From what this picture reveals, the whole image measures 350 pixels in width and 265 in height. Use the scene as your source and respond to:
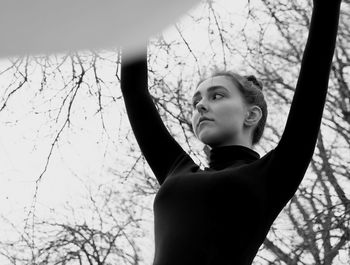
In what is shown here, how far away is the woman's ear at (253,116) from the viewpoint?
65.9 inches

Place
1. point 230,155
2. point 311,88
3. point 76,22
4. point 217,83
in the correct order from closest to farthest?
point 76,22
point 311,88
point 230,155
point 217,83

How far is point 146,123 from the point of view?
1721 millimetres

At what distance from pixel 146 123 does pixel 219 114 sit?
202mm

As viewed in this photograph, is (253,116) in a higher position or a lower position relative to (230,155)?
higher

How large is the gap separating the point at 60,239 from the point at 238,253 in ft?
14.0

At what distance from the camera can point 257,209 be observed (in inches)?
56.1

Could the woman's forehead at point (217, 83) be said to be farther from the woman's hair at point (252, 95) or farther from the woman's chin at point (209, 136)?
the woman's chin at point (209, 136)

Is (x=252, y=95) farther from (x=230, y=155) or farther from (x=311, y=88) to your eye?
(x=311, y=88)

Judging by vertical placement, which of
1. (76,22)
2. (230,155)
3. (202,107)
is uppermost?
(202,107)

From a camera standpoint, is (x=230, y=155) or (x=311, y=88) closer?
(x=311, y=88)

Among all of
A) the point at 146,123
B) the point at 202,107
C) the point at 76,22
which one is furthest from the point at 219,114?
the point at 76,22

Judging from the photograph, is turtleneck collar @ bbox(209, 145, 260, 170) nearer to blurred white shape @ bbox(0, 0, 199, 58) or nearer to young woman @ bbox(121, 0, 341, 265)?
young woman @ bbox(121, 0, 341, 265)

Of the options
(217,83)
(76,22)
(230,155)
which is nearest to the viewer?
(76,22)

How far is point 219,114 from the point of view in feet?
5.32
